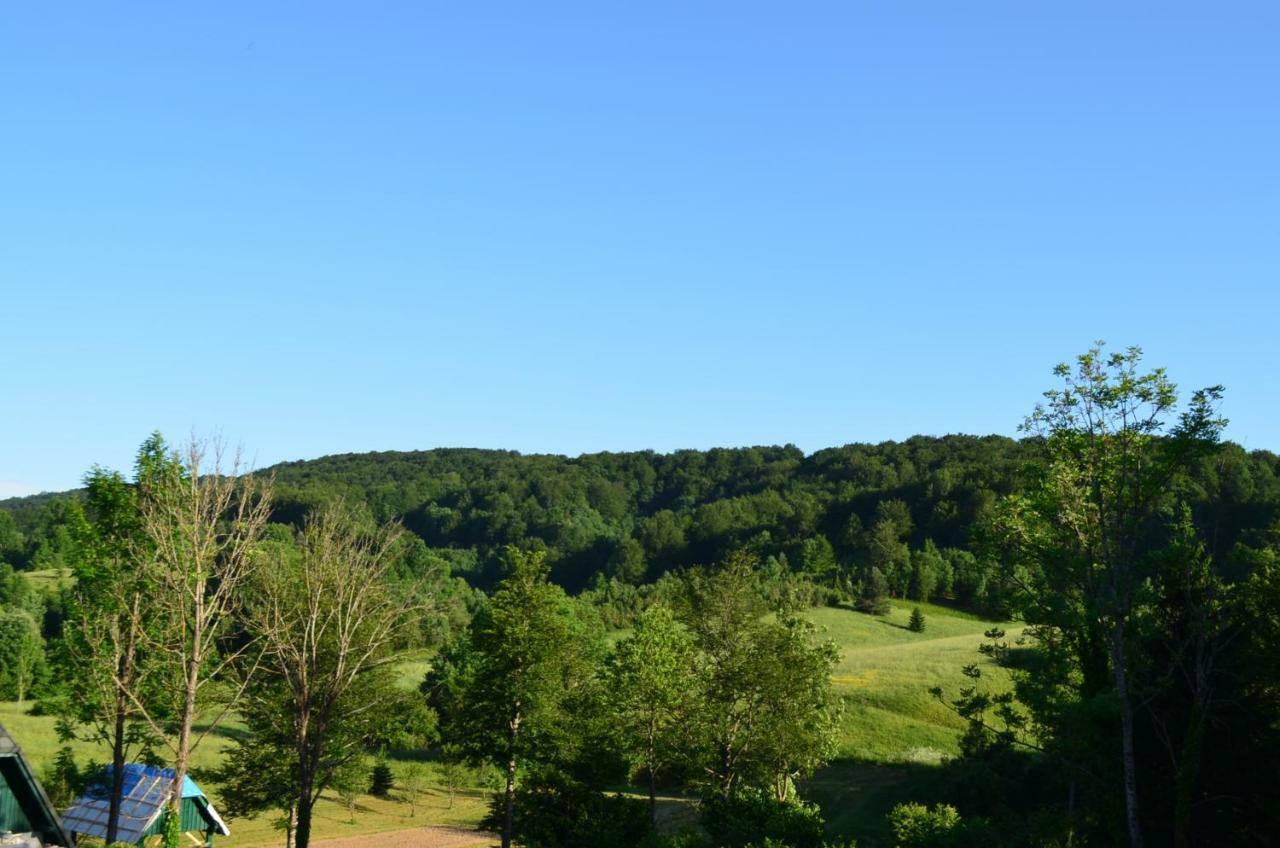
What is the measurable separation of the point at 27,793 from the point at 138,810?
75.3 ft

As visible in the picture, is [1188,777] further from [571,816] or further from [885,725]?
[885,725]

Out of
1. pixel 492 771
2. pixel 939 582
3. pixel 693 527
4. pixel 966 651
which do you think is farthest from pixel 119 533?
pixel 693 527

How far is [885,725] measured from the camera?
61.3 meters

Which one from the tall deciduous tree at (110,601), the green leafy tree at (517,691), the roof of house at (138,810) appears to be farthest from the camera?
the green leafy tree at (517,691)

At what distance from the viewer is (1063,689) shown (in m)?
35.7

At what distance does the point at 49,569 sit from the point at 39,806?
543 feet

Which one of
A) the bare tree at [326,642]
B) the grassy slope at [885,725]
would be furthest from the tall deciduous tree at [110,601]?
the grassy slope at [885,725]

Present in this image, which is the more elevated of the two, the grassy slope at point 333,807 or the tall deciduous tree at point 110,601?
the tall deciduous tree at point 110,601

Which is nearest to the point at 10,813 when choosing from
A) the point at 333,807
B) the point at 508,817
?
the point at 508,817

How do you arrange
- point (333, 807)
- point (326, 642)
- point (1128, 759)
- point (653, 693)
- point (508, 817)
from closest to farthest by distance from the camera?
1. point (1128, 759)
2. point (326, 642)
3. point (508, 817)
4. point (653, 693)
5. point (333, 807)

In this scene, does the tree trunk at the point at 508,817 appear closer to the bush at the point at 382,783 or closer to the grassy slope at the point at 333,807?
the grassy slope at the point at 333,807

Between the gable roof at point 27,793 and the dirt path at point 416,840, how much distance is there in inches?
1188

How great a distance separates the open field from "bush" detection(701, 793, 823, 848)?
916 centimetres

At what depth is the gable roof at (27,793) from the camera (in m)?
17.6
